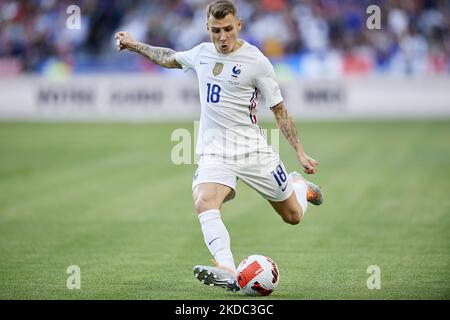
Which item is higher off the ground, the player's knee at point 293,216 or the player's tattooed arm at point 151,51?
the player's tattooed arm at point 151,51

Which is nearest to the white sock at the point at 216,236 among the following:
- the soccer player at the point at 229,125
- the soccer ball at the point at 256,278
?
the soccer player at the point at 229,125

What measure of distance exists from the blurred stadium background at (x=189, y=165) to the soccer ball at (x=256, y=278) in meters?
0.13

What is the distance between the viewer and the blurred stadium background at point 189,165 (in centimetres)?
952

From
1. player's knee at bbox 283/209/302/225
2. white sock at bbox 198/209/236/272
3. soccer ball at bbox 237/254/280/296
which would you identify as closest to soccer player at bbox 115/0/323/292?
white sock at bbox 198/209/236/272

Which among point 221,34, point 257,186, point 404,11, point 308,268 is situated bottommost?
point 308,268

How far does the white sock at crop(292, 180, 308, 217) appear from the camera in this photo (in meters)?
9.33

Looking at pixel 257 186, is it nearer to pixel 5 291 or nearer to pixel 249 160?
pixel 249 160

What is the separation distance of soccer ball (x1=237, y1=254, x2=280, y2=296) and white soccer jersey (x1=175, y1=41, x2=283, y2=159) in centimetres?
100

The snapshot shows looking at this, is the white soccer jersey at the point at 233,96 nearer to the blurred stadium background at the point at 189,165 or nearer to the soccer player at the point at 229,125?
the soccer player at the point at 229,125

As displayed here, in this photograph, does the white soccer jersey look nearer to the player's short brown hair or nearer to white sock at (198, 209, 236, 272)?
the player's short brown hair

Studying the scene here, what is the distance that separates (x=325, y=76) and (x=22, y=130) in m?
9.22

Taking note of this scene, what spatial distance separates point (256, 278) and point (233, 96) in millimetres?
1591

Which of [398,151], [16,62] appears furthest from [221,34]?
[16,62]

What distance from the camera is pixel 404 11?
101 feet
